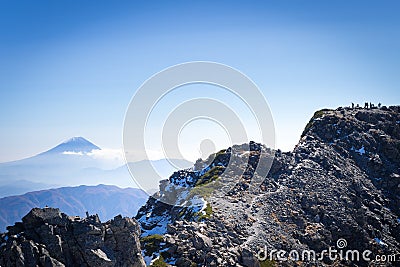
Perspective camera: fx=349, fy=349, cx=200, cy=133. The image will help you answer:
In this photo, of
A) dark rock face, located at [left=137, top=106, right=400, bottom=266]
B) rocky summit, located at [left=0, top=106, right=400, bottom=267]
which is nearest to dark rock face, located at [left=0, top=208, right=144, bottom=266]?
rocky summit, located at [left=0, top=106, right=400, bottom=267]

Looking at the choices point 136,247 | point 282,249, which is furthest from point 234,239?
point 136,247

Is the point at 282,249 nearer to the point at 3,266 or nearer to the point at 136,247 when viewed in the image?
the point at 136,247

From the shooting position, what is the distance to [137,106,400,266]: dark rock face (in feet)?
239

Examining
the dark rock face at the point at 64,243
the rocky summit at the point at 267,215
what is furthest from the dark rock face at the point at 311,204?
the dark rock face at the point at 64,243

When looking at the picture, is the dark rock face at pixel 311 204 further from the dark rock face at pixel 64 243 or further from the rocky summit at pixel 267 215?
the dark rock face at pixel 64 243

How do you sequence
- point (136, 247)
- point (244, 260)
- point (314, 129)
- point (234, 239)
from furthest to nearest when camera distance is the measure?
point (314, 129) → point (234, 239) → point (244, 260) → point (136, 247)

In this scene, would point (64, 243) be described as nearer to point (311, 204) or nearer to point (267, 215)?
point (267, 215)

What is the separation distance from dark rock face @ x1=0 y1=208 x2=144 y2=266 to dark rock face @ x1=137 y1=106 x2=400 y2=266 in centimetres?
1270

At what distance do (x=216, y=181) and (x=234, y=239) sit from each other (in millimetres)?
36134

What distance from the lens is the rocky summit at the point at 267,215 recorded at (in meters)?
48.8

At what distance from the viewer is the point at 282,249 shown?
82.4m

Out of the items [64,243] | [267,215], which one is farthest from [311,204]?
[64,243]

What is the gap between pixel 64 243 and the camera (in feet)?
156

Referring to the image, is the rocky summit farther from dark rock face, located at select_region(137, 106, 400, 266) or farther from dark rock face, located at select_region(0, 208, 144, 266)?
dark rock face, located at select_region(137, 106, 400, 266)
